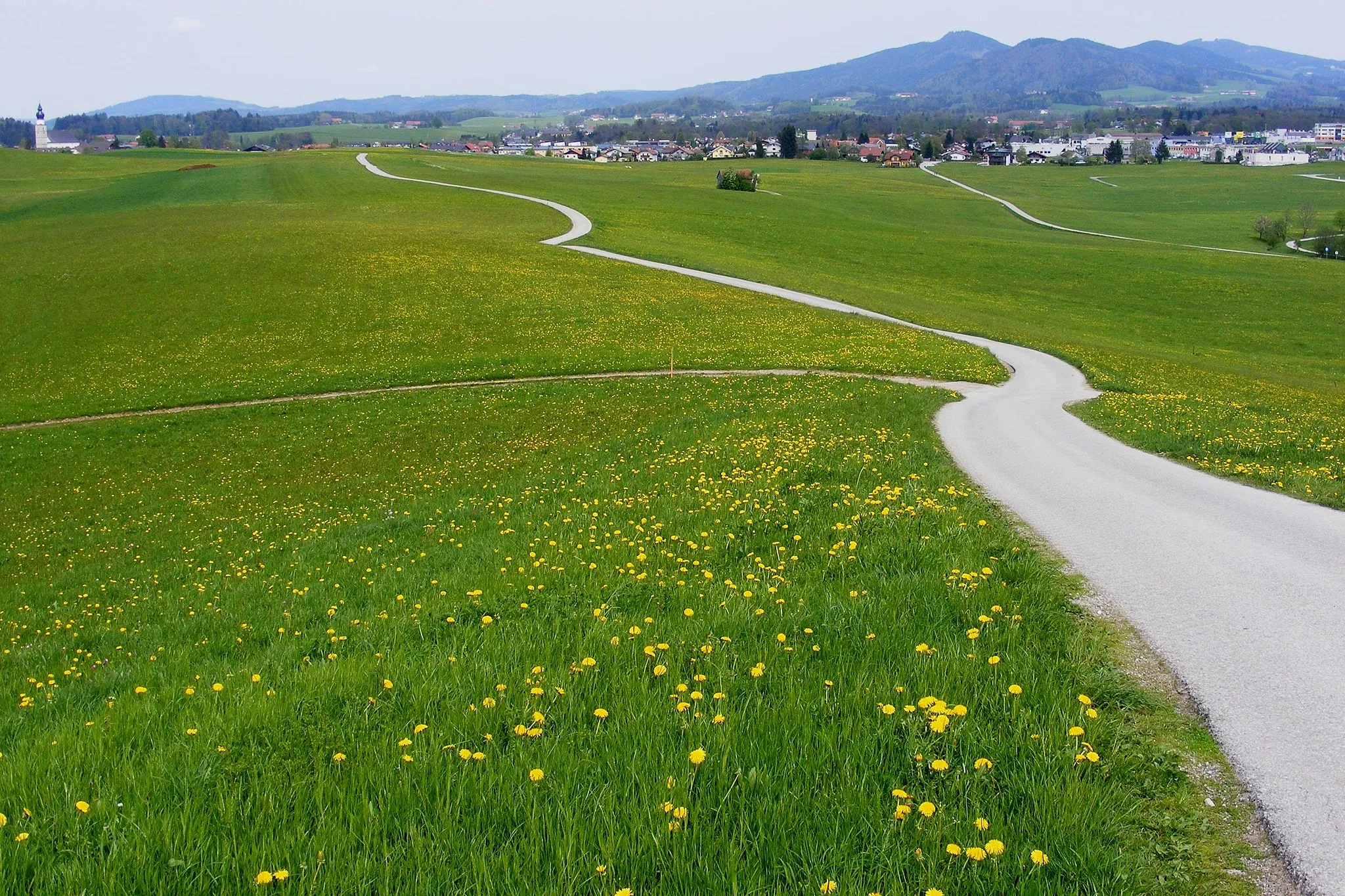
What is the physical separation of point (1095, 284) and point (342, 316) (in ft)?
170

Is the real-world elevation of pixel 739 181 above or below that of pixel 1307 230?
above

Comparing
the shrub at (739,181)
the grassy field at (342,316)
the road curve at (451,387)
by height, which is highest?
the shrub at (739,181)

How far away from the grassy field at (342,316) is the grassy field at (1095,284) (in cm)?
781

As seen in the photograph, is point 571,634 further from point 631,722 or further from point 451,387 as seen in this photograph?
point 451,387

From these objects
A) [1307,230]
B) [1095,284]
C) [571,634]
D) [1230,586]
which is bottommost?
[1230,586]

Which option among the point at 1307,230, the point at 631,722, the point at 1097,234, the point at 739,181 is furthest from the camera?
the point at 739,181

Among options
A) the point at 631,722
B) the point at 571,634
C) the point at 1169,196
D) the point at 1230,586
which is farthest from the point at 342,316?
the point at 1169,196

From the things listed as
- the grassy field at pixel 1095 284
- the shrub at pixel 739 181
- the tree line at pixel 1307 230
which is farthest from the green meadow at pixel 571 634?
the shrub at pixel 739 181

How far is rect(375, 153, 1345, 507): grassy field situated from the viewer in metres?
22.2

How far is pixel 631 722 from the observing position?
5941mm

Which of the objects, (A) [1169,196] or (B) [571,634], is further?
(A) [1169,196]

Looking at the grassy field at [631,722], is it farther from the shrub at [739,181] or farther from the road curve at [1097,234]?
the shrub at [739,181]

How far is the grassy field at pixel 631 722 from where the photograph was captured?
461 centimetres

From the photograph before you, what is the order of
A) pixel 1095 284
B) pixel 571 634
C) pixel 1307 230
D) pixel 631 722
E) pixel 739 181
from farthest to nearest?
pixel 739 181 < pixel 1307 230 < pixel 1095 284 < pixel 571 634 < pixel 631 722
